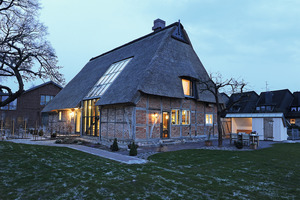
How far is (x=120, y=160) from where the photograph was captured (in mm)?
8852

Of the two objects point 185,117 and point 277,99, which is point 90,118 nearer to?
point 185,117

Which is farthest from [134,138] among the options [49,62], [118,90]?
[49,62]

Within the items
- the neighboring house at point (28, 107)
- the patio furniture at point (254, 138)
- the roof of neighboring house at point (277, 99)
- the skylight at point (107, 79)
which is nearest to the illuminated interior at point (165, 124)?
the skylight at point (107, 79)

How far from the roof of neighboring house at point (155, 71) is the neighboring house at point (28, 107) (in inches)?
478

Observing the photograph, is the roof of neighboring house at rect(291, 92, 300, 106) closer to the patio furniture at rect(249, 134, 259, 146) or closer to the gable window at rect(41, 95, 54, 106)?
the patio furniture at rect(249, 134, 259, 146)

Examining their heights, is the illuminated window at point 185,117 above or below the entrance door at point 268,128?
above

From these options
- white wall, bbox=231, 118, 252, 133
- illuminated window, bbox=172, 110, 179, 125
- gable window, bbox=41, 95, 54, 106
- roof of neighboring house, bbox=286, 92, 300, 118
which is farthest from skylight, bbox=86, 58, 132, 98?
roof of neighboring house, bbox=286, 92, 300, 118

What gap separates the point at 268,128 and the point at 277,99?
34.0 ft

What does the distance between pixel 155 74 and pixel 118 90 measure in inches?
116

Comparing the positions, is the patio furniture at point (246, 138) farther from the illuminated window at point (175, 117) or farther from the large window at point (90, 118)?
the large window at point (90, 118)

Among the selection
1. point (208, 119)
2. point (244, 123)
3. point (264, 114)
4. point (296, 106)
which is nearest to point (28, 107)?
point (208, 119)

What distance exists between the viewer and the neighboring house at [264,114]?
778 inches

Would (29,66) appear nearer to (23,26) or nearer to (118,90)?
(23,26)

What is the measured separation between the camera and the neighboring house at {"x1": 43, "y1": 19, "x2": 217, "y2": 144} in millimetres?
13938
